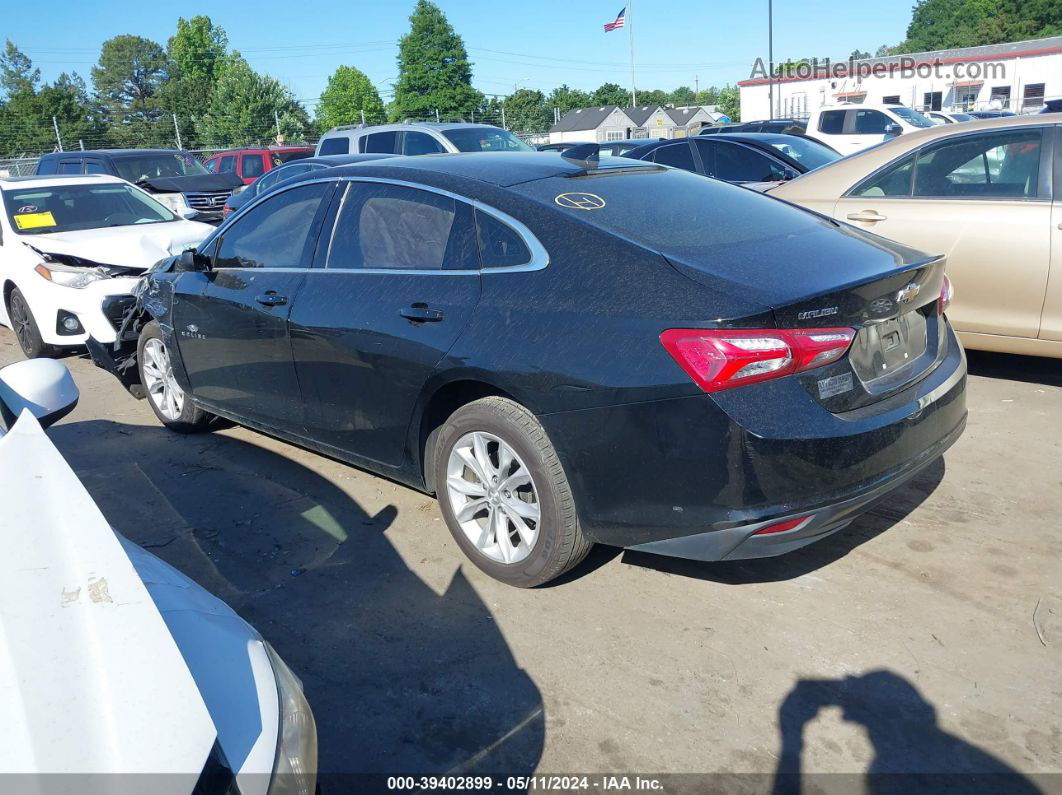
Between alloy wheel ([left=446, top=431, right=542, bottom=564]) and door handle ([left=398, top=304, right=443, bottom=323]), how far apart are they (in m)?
0.50

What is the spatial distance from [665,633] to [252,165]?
1859 centimetres

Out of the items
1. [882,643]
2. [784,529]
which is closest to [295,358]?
[784,529]

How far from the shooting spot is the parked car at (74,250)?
23.9 feet

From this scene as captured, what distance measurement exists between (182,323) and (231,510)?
132cm

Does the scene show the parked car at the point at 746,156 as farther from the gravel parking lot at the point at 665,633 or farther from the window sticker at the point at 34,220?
the window sticker at the point at 34,220

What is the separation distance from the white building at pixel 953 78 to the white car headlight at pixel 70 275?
46.6m

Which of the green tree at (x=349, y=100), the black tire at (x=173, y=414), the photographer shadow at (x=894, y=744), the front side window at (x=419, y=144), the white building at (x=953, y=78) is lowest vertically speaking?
the photographer shadow at (x=894, y=744)

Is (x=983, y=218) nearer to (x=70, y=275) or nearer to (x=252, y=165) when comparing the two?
(x=70, y=275)

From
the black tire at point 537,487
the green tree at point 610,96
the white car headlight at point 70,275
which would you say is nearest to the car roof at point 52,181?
the white car headlight at point 70,275

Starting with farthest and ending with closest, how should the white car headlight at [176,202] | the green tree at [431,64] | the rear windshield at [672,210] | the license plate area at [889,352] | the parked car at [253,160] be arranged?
1. the green tree at [431,64]
2. the parked car at [253,160]
3. the white car headlight at [176,202]
4. the rear windshield at [672,210]
5. the license plate area at [889,352]

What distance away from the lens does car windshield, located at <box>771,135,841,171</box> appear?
33.6 feet

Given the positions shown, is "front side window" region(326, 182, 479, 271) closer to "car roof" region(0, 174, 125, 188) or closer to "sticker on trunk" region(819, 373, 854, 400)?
"sticker on trunk" region(819, 373, 854, 400)

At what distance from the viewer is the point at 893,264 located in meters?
3.42

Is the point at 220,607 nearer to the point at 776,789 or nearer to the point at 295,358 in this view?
the point at 776,789
